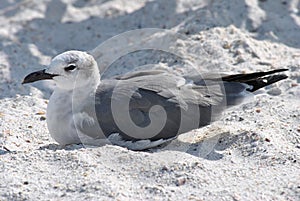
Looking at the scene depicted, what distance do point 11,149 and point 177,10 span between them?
3.13 m

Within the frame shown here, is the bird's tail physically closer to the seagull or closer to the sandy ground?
the seagull

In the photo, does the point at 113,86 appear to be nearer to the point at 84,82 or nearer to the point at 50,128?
the point at 84,82

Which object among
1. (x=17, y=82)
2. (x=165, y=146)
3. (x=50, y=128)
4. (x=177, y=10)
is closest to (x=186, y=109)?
(x=165, y=146)

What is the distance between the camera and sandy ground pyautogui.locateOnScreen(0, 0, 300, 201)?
389cm

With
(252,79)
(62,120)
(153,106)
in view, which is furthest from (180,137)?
(62,120)

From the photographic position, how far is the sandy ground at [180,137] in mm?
3887

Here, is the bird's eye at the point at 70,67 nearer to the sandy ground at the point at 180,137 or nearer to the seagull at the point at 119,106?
the seagull at the point at 119,106

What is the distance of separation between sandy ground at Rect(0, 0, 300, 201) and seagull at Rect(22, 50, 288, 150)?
0.12 meters

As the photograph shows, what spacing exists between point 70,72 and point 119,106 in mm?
425

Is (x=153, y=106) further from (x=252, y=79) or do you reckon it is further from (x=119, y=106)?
(x=252, y=79)

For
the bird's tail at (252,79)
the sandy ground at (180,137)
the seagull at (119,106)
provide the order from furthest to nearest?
the bird's tail at (252,79)
the seagull at (119,106)
the sandy ground at (180,137)

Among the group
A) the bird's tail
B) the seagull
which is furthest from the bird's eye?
the bird's tail

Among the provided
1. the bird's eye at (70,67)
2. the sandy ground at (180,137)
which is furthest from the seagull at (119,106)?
the sandy ground at (180,137)

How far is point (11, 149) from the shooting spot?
14.9ft
